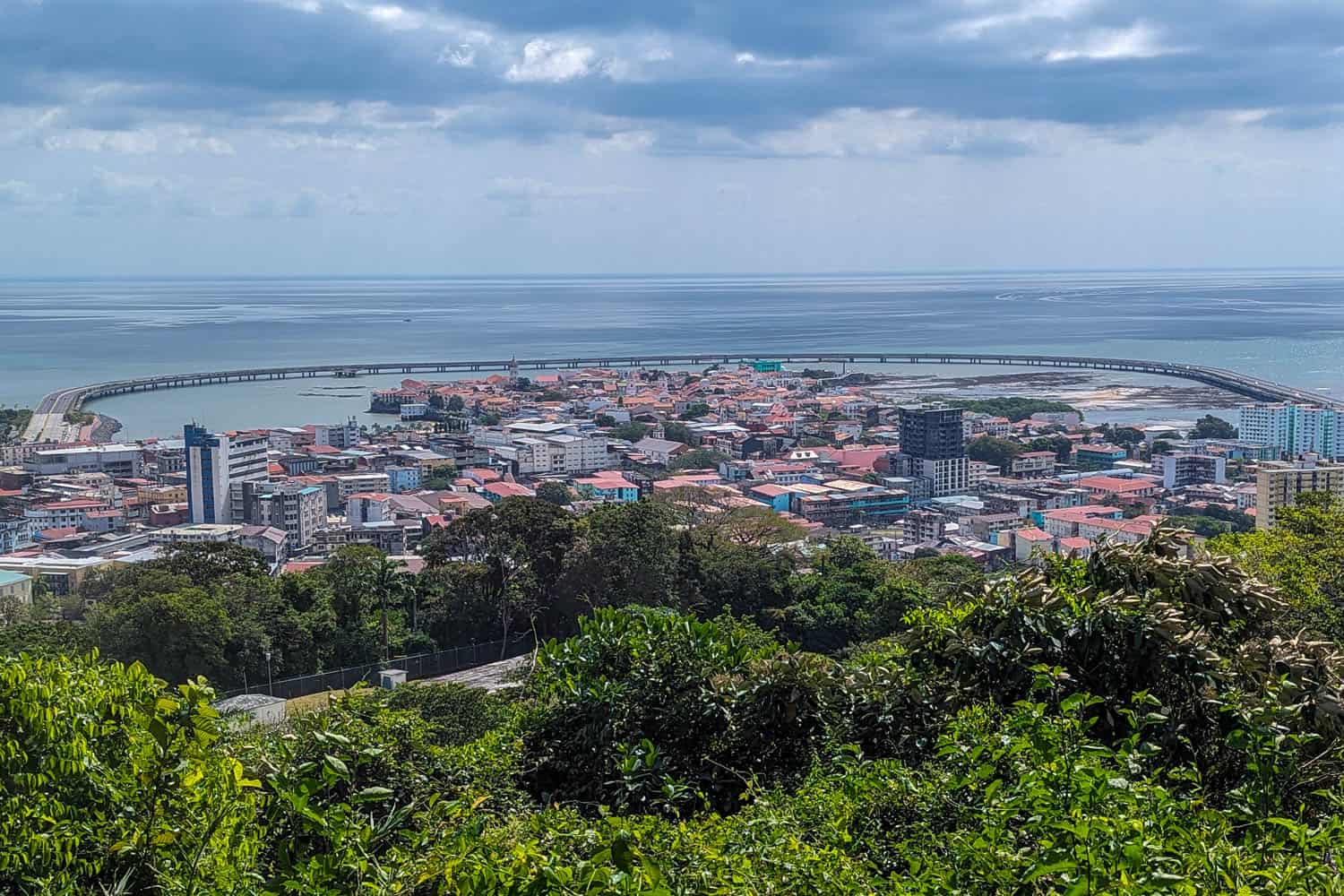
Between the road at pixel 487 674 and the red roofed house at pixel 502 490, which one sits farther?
the red roofed house at pixel 502 490

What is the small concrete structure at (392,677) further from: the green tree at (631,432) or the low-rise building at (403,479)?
the green tree at (631,432)

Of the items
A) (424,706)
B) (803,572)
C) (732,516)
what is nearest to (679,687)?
(424,706)

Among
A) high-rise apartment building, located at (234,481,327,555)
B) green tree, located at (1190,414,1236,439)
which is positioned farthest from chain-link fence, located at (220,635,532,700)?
green tree, located at (1190,414,1236,439)

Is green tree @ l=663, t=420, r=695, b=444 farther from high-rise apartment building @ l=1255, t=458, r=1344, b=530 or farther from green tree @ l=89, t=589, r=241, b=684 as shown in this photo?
green tree @ l=89, t=589, r=241, b=684

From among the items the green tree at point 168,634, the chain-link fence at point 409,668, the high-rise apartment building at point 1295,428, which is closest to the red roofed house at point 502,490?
the chain-link fence at point 409,668

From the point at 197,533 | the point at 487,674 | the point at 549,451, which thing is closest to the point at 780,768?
the point at 487,674
